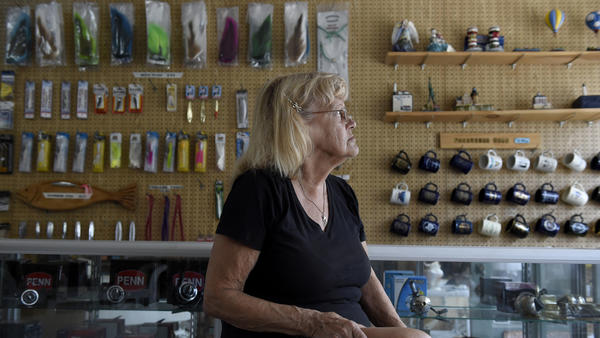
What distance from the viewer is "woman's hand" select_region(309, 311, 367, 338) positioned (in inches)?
46.8

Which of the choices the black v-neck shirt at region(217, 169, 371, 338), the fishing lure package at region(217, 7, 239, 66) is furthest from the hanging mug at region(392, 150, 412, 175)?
the black v-neck shirt at region(217, 169, 371, 338)

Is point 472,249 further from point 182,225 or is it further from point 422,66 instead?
point 182,225

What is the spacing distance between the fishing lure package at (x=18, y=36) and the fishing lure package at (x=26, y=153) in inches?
20.1

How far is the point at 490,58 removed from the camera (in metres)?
3.33

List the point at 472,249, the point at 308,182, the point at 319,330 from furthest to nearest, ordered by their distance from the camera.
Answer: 1. the point at 472,249
2. the point at 308,182
3. the point at 319,330

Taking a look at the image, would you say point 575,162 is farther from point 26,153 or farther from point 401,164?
point 26,153

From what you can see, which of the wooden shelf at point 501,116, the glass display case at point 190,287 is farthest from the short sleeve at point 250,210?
the wooden shelf at point 501,116

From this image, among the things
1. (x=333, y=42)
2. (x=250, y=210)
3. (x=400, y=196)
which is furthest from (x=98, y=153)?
(x=250, y=210)

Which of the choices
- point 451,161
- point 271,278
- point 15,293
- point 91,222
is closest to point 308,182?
point 271,278

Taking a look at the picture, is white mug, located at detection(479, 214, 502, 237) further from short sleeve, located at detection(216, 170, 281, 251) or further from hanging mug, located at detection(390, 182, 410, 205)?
short sleeve, located at detection(216, 170, 281, 251)

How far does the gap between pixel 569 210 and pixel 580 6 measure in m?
1.36

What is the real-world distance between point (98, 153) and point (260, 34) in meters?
1.32

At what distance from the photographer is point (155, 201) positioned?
344 centimetres

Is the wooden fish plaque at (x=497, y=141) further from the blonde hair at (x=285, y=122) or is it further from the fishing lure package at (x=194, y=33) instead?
the blonde hair at (x=285, y=122)
